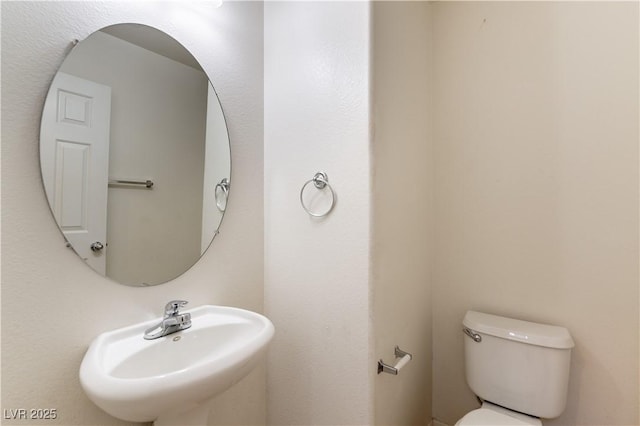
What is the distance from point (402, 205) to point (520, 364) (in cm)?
83

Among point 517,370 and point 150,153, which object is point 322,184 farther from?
point 517,370

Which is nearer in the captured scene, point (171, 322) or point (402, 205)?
point (171, 322)

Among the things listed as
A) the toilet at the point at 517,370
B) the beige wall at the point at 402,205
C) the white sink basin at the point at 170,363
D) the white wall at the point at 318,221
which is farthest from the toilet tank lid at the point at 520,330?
the white sink basin at the point at 170,363

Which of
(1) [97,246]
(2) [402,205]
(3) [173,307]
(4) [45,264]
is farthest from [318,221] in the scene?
(4) [45,264]

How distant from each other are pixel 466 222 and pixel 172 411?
1485 millimetres

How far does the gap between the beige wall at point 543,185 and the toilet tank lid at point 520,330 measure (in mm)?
79

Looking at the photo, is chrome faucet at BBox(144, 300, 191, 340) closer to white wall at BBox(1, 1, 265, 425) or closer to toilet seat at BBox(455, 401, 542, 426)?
white wall at BBox(1, 1, 265, 425)

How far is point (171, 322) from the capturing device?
942 millimetres

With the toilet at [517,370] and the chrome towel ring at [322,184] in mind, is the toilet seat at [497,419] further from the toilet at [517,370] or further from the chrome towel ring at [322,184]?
the chrome towel ring at [322,184]

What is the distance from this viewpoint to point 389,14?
46.6 inches

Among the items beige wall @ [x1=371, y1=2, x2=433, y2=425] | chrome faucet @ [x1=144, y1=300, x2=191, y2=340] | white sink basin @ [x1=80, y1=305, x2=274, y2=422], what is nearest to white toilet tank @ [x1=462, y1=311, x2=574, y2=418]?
beige wall @ [x1=371, y1=2, x2=433, y2=425]

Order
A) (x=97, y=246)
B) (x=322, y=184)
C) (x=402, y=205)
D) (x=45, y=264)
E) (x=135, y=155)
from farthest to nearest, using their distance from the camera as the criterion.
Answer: (x=402, y=205)
(x=322, y=184)
(x=135, y=155)
(x=97, y=246)
(x=45, y=264)

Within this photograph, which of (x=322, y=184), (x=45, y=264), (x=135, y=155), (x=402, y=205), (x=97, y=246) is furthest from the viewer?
(x=402, y=205)

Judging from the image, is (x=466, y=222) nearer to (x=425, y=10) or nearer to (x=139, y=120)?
(x=425, y=10)
